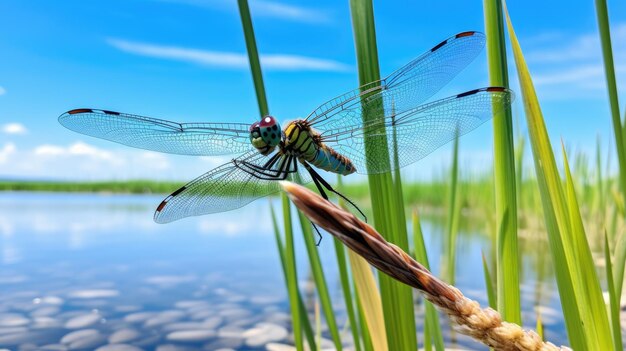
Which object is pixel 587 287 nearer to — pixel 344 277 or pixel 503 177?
pixel 503 177

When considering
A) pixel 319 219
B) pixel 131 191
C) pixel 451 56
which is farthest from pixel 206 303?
pixel 131 191

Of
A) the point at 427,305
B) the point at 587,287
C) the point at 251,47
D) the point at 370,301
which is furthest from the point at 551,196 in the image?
the point at 427,305

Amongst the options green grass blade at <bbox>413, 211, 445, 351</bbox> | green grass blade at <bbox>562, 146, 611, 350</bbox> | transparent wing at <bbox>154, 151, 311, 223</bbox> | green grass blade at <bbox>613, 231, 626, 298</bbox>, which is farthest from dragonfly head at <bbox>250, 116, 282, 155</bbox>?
green grass blade at <bbox>613, 231, 626, 298</bbox>

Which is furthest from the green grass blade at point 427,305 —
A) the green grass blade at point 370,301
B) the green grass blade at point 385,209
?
the green grass blade at point 385,209

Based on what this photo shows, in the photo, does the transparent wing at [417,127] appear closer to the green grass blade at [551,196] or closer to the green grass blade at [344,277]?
the green grass blade at [344,277]

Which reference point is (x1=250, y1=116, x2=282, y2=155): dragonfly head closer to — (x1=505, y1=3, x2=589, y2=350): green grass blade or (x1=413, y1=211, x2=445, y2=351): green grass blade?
(x1=413, y1=211, x2=445, y2=351): green grass blade
